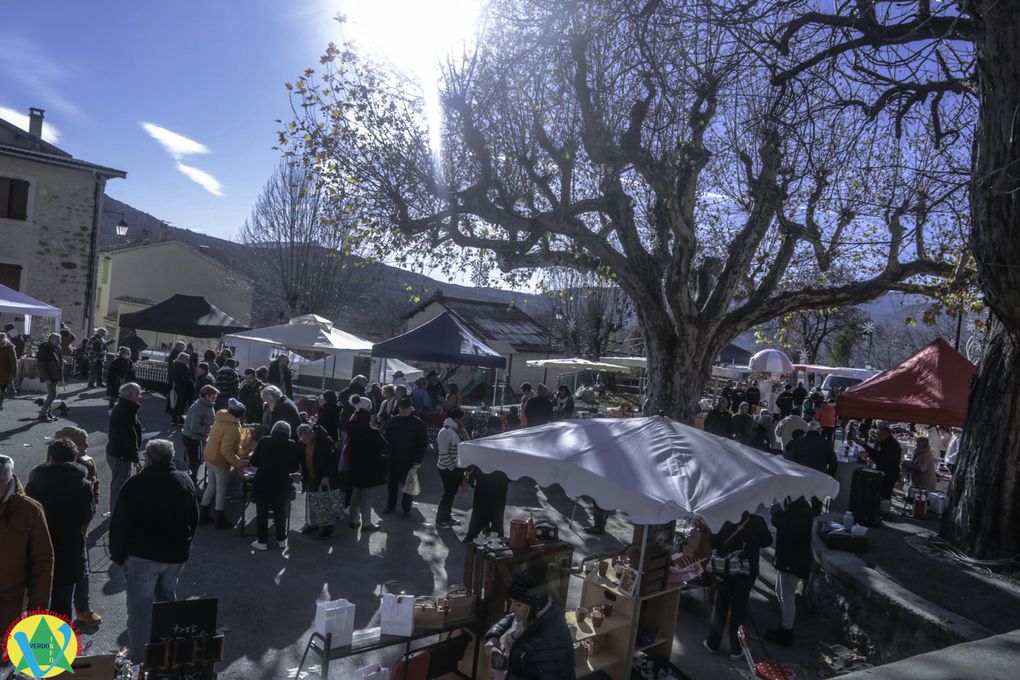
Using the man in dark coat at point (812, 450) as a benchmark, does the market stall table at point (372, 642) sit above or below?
below

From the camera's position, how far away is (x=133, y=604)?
466 centimetres

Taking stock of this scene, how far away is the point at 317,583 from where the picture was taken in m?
6.74

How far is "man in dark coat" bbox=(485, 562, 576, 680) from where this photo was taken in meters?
3.65

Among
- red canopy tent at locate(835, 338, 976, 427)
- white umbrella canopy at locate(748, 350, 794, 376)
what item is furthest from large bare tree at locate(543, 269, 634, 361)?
red canopy tent at locate(835, 338, 976, 427)

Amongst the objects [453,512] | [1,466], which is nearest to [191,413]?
[453,512]

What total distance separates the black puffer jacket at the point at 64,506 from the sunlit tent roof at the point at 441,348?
897cm

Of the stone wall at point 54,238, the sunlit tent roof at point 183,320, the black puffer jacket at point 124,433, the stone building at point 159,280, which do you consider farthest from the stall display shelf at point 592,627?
the stone building at point 159,280

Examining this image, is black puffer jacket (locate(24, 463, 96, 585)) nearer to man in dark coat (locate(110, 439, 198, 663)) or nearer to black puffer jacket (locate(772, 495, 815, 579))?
man in dark coat (locate(110, 439, 198, 663))

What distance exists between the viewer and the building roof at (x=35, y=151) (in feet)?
65.5

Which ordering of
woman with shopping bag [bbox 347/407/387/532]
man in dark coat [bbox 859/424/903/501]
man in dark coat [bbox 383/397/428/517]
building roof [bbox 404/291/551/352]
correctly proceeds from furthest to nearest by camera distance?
building roof [bbox 404/291/551/352], man in dark coat [bbox 859/424/903/501], man in dark coat [bbox 383/397/428/517], woman with shopping bag [bbox 347/407/387/532]

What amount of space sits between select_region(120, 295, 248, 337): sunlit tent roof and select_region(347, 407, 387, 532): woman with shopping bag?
11.8m

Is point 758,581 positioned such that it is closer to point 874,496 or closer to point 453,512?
point 874,496

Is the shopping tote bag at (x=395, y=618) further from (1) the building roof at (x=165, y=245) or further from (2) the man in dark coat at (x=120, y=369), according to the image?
(1) the building roof at (x=165, y=245)

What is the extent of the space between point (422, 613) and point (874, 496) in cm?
714
